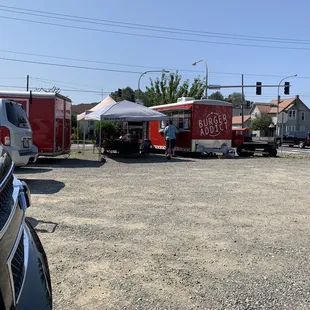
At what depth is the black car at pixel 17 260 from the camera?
167 centimetres

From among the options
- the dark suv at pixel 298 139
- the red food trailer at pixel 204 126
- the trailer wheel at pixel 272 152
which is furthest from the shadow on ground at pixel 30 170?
the dark suv at pixel 298 139

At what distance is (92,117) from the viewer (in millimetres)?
17359

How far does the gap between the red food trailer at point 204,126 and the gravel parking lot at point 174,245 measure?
9.89 meters

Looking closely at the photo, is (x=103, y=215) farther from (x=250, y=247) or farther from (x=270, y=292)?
(x=270, y=292)

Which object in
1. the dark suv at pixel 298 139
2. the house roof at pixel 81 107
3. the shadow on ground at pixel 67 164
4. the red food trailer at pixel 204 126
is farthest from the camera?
the house roof at pixel 81 107

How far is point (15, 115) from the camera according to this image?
403 inches

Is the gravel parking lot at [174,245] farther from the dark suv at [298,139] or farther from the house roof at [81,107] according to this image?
the house roof at [81,107]

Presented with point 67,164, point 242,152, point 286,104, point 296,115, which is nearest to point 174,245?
point 67,164

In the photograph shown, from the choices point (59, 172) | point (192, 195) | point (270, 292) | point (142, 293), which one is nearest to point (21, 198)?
point (142, 293)

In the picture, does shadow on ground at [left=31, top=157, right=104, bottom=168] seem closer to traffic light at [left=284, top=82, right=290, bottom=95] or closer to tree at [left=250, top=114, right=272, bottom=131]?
traffic light at [left=284, top=82, right=290, bottom=95]

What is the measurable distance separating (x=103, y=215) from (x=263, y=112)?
78977mm

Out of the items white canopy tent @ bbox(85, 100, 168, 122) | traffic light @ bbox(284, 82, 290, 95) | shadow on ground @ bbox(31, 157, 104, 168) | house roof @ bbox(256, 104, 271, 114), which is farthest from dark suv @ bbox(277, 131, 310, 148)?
house roof @ bbox(256, 104, 271, 114)

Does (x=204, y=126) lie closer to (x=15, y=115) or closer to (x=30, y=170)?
(x=30, y=170)

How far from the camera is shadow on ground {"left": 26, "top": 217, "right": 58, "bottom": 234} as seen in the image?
5.32 m
